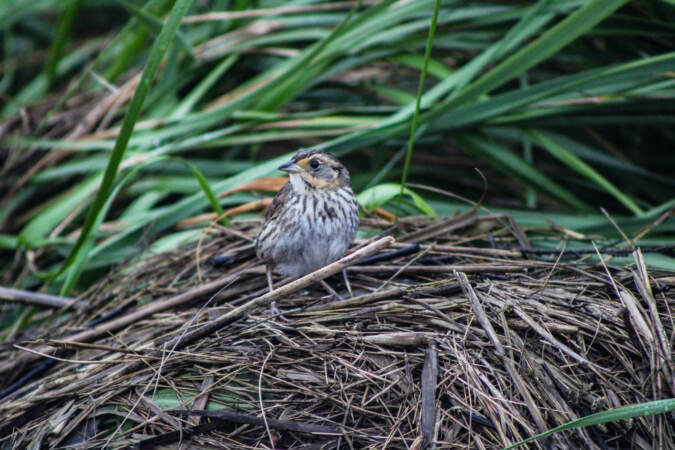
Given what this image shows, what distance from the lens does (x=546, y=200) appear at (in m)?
3.76

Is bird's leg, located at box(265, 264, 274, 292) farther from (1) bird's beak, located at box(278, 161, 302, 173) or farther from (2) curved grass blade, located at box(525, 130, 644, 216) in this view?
(2) curved grass blade, located at box(525, 130, 644, 216)

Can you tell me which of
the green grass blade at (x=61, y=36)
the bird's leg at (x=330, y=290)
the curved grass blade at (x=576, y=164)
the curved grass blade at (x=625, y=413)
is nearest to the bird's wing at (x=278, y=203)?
the bird's leg at (x=330, y=290)

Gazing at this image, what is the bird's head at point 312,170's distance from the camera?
3.03 m

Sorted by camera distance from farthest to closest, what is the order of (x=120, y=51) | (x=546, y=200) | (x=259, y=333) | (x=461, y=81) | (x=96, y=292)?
(x=120, y=51) → (x=546, y=200) → (x=461, y=81) → (x=96, y=292) → (x=259, y=333)

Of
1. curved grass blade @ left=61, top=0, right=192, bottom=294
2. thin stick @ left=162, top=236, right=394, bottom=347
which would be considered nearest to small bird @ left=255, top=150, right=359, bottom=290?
thin stick @ left=162, top=236, right=394, bottom=347

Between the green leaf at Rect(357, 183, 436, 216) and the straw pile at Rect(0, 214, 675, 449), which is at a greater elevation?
the green leaf at Rect(357, 183, 436, 216)

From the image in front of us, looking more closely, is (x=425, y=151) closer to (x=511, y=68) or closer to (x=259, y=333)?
(x=511, y=68)

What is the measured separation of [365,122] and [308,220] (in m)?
0.95

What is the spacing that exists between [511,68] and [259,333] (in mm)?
1878

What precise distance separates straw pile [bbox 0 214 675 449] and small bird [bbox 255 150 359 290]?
0.21 m

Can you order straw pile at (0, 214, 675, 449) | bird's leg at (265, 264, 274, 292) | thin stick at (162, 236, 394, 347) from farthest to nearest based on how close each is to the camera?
bird's leg at (265, 264, 274, 292)
thin stick at (162, 236, 394, 347)
straw pile at (0, 214, 675, 449)

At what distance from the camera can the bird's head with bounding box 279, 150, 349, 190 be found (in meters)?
3.03

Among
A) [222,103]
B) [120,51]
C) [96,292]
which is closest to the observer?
[96,292]

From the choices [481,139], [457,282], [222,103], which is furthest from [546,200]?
[222,103]
